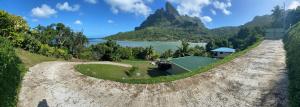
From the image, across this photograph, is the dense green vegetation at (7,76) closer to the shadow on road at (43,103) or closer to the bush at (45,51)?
the shadow on road at (43,103)

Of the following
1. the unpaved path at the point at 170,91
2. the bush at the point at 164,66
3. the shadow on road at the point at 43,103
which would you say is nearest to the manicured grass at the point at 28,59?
the unpaved path at the point at 170,91

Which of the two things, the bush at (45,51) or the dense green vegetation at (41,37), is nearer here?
the dense green vegetation at (41,37)

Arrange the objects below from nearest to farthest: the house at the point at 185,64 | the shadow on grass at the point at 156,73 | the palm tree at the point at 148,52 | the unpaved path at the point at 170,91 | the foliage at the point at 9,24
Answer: the unpaved path at the point at 170,91 < the foliage at the point at 9,24 < the house at the point at 185,64 < the shadow on grass at the point at 156,73 < the palm tree at the point at 148,52

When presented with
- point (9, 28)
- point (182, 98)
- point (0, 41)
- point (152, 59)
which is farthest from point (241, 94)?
point (152, 59)

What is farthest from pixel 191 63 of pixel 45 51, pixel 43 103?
pixel 43 103

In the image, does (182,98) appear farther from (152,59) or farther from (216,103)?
(152,59)
